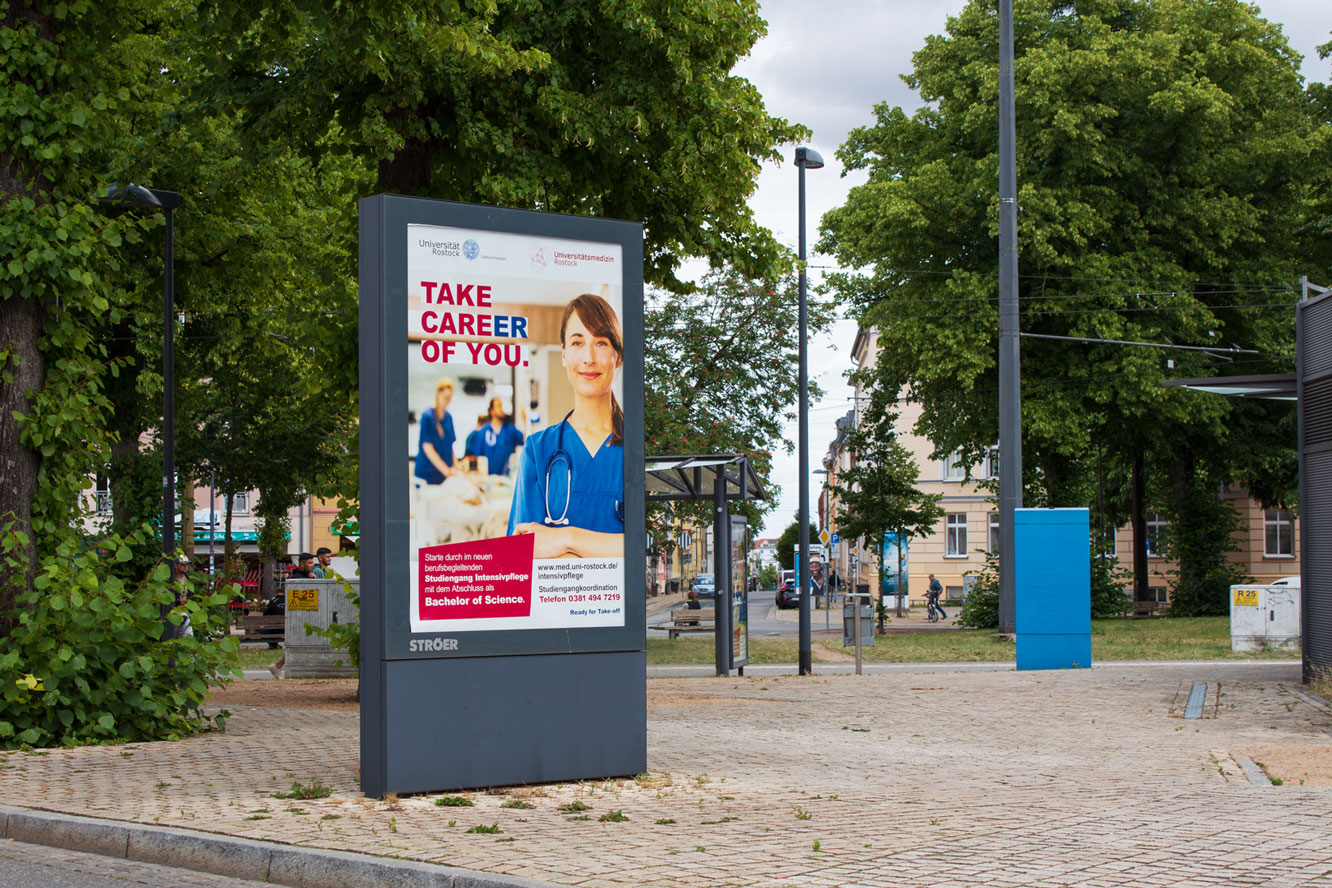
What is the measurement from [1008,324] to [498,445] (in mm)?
19425

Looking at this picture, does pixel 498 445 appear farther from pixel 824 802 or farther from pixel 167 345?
pixel 167 345

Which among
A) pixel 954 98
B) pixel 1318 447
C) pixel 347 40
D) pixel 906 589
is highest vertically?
pixel 954 98

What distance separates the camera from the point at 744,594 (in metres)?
20.0

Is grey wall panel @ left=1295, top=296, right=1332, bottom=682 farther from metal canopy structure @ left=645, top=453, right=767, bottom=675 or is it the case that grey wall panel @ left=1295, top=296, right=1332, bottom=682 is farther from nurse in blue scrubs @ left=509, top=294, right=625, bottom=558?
nurse in blue scrubs @ left=509, top=294, right=625, bottom=558

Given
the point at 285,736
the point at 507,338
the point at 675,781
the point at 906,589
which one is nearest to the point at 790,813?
the point at 675,781

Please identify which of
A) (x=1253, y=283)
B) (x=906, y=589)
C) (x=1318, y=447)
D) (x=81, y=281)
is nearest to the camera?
(x=81, y=281)

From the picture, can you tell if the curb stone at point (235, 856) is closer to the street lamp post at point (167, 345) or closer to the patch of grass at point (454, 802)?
the patch of grass at point (454, 802)

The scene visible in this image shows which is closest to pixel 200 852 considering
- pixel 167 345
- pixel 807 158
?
pixel 167 345

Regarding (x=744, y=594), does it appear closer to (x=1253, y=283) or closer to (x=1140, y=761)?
(x=1140, y=761)

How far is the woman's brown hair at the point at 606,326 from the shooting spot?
27.1 feet

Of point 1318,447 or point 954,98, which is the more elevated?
point 954,98

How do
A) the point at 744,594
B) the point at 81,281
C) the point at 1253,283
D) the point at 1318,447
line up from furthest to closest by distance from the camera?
the point at 1253,283 < the point at 744,594 < the point at 1318,447 < the point at 81,281

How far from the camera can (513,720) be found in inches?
310

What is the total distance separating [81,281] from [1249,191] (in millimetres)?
28470
